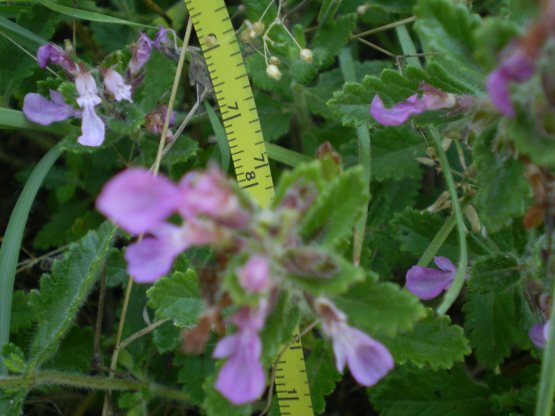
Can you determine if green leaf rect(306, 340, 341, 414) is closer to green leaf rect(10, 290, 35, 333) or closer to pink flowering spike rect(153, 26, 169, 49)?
green leaf rect(10, 290, 35, 333)

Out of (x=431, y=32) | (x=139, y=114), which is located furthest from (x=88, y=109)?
(x=431, y=32)

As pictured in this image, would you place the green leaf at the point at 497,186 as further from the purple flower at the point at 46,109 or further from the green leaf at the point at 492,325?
the purple flower at the point at 46,109

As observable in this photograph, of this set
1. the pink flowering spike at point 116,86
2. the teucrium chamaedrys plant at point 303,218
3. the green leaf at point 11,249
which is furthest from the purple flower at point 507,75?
the green leaf at point 11,249

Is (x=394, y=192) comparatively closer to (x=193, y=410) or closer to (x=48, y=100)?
(x=193, y=410)

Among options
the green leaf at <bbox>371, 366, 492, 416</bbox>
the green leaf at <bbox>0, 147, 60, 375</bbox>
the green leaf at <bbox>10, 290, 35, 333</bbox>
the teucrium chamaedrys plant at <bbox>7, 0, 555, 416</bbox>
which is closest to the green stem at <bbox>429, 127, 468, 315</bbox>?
the teucrium chamaedrys plant at <bbox>7, 0, 555, 416</bbox>

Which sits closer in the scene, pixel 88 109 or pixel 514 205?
pixel 514 205

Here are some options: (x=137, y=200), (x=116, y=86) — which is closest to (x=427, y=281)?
(x=137, y=200)
